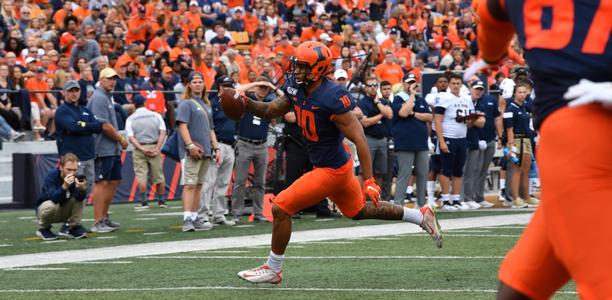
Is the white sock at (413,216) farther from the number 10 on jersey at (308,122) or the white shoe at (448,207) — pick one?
the white shoe at (448,207)

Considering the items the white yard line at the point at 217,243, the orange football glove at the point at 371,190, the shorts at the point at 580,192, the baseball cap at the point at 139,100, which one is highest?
the shorts at the point at 580,192

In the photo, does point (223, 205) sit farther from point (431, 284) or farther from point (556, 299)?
point (556, 299)

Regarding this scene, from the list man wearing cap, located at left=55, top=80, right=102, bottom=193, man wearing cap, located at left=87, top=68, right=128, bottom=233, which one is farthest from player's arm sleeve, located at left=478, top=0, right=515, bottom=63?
man wearing cap, located at left=87, top=68, right=128, bottom=233

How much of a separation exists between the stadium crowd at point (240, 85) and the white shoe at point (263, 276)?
10.7 feet

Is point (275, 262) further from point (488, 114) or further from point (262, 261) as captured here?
point (488, 114)

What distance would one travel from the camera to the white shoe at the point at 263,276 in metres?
8.52

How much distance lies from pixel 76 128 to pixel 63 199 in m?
0.92

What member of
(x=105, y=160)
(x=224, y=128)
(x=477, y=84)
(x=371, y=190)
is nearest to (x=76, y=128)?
(x=105, y=160)

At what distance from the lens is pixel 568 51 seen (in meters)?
3.93

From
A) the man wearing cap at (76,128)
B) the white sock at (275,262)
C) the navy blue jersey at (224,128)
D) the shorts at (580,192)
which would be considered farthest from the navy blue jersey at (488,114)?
the shorts at (580,192)

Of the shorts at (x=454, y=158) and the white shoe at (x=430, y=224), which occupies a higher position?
the white shoe at (x=430, y=224)

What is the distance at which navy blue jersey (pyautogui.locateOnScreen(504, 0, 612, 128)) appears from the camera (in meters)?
3.91

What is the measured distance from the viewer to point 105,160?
45.8 feet

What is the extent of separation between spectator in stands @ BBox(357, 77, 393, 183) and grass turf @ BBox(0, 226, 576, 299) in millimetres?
4409
